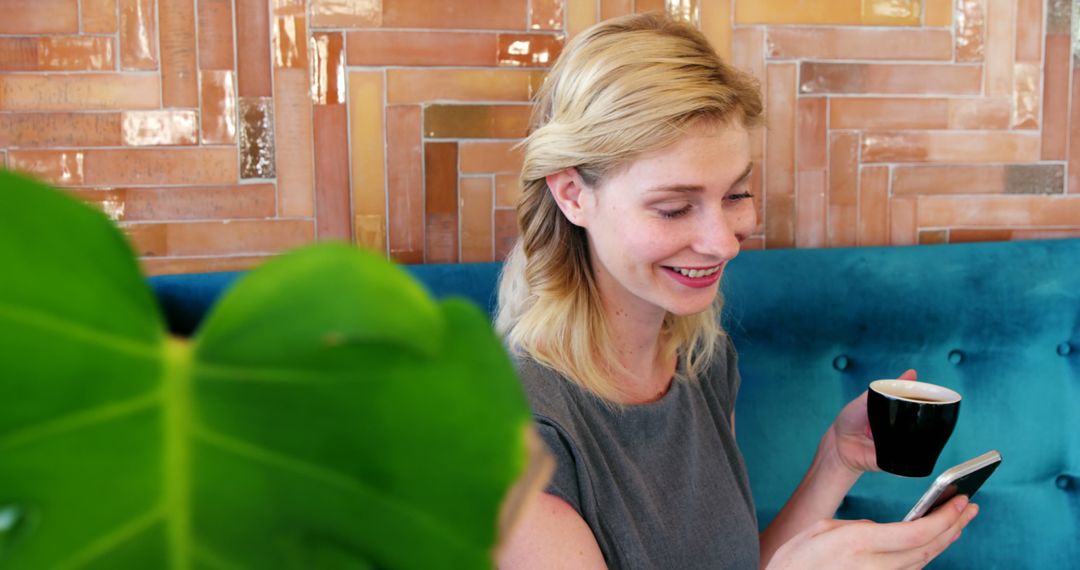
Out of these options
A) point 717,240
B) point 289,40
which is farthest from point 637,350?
point 289,40

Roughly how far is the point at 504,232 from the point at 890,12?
807 millimetres

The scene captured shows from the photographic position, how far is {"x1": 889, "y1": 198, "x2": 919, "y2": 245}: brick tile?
68.3 inches

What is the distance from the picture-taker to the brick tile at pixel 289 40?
1496 mm

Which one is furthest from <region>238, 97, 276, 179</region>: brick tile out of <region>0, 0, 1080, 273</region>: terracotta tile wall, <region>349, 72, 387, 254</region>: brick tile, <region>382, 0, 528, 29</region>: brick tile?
<region>382, 0, 528, 29</region>: brick tile

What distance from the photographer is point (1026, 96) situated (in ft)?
5.74

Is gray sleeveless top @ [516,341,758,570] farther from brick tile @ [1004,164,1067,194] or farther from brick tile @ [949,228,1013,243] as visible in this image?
brick tile @ [1004,164,1067,194]

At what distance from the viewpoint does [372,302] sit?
164mm

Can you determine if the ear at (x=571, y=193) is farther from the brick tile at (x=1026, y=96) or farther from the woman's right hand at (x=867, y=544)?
the brick tile at (x=1026, y=96)

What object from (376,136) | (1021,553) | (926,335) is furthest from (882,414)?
(376,136)

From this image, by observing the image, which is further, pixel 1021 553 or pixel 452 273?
pixel 1021 553

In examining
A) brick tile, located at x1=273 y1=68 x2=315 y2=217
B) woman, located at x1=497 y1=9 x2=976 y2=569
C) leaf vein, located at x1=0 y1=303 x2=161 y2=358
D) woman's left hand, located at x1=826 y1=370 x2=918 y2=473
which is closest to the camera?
leaf vein, located at x1=0 y1=303 x2=161 y2=358

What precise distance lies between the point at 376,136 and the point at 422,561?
142 cm

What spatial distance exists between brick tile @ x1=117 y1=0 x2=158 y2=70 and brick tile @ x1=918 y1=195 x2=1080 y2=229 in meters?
1.36

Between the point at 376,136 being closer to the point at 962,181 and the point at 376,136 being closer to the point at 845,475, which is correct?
the point at 845,475
